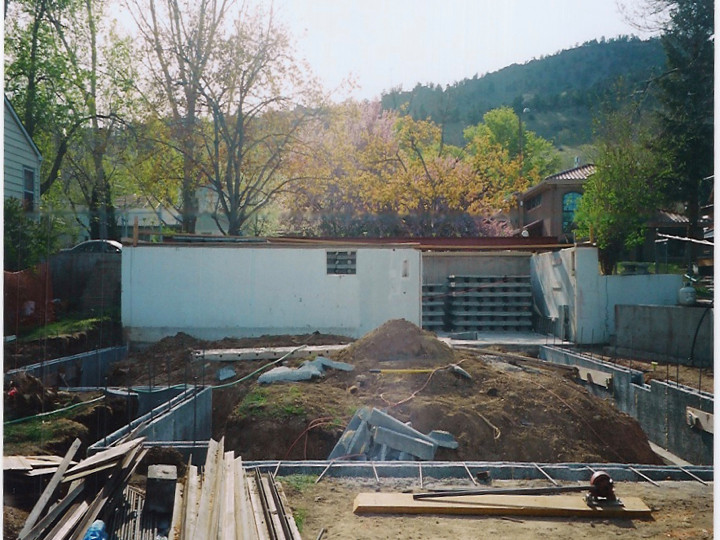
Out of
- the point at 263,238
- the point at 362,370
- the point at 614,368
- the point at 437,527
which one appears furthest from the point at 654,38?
the point at 263,238

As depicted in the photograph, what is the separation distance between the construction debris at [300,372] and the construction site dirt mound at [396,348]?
1.33 ft

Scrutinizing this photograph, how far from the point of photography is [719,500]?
16.2 ft

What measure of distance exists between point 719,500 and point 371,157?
21.5m

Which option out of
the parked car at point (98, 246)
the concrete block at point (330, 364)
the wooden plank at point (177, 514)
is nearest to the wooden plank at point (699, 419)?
the concrete block at point (330, 364)

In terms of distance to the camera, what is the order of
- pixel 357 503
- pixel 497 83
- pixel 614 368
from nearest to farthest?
1. pixel 357 503
2. pixel 614 368
3. pixel 497 83

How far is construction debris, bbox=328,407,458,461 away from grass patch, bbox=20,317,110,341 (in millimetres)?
7594

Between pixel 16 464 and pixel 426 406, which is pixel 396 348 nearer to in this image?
pixel 426 406

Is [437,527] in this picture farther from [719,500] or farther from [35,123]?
[35,123]

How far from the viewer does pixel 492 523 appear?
5051 mm

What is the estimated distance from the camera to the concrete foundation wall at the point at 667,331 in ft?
39.1

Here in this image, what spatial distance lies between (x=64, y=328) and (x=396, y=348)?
288 inches

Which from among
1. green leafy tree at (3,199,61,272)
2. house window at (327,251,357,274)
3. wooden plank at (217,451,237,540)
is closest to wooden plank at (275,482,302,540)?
wooden plank at (217,451,237,540)

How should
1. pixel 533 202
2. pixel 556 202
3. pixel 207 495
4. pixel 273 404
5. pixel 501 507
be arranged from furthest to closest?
pixel 533 202
pixel 556 202
pixel 273 404
pixel 501 507
pixel 207 495

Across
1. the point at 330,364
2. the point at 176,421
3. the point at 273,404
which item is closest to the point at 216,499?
the point at 176,421
